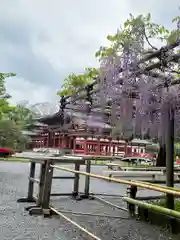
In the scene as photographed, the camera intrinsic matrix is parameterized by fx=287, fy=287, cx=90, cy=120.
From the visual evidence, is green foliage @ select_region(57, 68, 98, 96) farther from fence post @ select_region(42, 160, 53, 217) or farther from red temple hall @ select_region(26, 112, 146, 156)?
red temple hall @ select_region(26, 112, 146, 156)

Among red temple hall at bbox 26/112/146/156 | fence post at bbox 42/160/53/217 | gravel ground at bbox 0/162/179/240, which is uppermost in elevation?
red temple hall at bbox 26/112/146/156

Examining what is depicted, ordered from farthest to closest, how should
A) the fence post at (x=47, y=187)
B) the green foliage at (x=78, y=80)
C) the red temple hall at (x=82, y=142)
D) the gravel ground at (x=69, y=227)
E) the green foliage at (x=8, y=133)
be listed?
1. the red temple hall at (x=82, y=142)
2. the green foliage at (x=8, y=133)
3. the green foliage at (x=78, y=80)
4. the fence post at (x=47, y=187)
5. the gravel ground at (x=69, y=227)

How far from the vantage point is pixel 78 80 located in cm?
571

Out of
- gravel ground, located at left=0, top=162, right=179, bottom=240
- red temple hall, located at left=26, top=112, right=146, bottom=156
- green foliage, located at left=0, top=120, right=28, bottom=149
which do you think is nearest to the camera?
gravel ground, located at left=0, top=162, right=179, bottom=240

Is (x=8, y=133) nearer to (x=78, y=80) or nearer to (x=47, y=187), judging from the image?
(x=78, y=80)

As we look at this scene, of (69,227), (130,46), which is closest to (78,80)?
(130,46)

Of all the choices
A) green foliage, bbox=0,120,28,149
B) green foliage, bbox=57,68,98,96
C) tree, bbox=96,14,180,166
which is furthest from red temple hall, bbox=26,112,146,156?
tree, bbox=96,14,180,166

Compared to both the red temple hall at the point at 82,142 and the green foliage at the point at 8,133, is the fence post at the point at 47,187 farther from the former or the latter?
the green foliage at the point at 8,133

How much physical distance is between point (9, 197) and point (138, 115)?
9.65 feet

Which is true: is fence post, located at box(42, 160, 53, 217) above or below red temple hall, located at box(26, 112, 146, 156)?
below

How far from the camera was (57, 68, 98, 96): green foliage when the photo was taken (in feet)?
18.2

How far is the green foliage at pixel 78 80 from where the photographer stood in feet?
18.2

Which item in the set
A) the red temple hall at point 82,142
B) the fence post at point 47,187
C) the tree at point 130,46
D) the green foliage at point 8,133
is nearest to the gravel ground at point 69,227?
the fence post at point 47,187

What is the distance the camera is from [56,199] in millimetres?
5434
